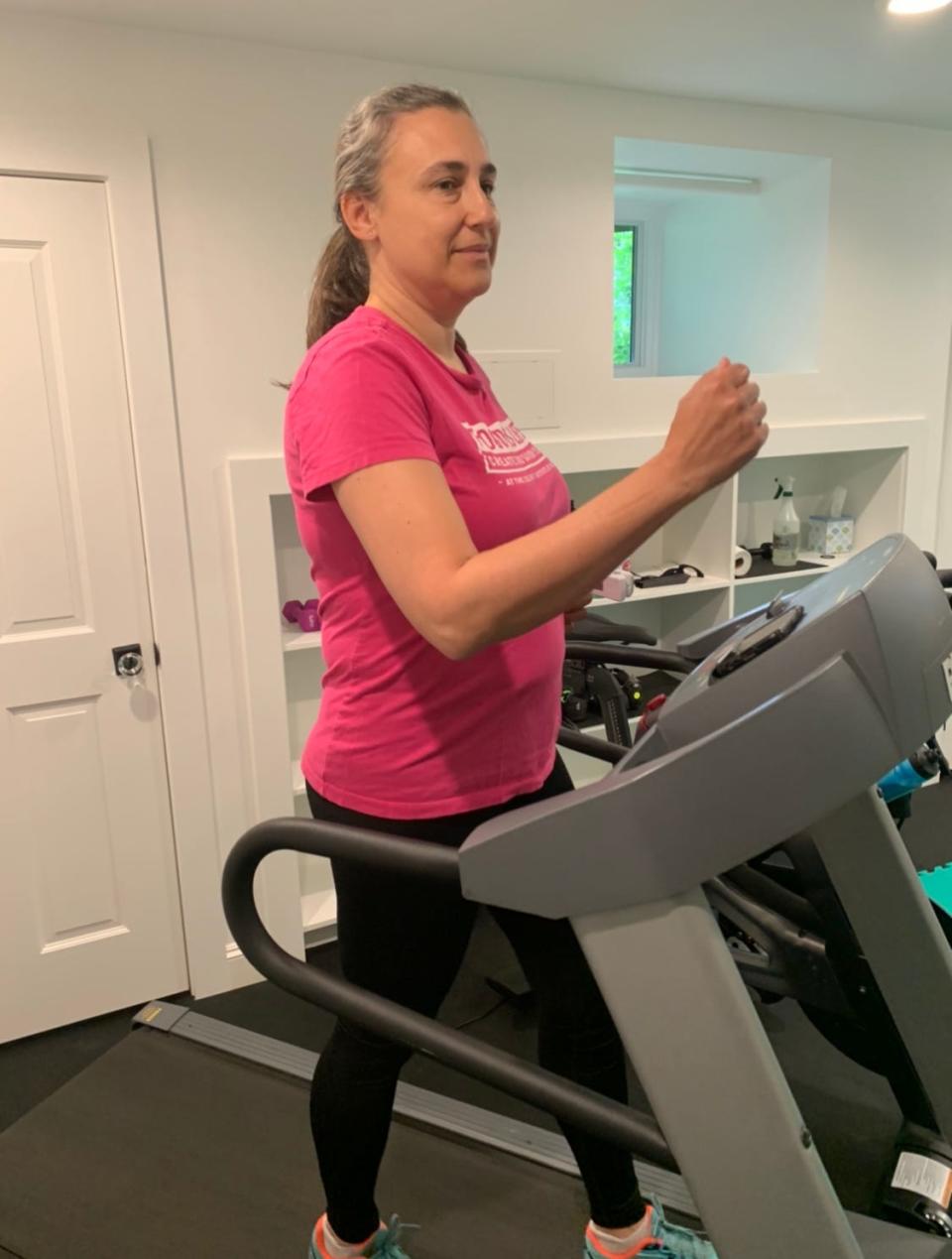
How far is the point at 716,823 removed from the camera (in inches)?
27.5

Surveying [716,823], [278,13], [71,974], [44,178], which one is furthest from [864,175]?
[71,974]

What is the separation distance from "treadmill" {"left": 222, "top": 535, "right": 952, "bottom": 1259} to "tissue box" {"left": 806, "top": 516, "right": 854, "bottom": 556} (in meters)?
2.44

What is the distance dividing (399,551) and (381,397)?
0.16m

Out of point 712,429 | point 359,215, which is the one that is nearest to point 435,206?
point 359,215

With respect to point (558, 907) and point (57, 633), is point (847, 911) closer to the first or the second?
point (558, 907)

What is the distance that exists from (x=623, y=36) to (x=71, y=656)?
1.89 m

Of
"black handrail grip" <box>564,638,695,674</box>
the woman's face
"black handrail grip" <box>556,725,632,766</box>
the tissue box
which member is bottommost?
"black handrail grip" <box>556,725,632,766</box>

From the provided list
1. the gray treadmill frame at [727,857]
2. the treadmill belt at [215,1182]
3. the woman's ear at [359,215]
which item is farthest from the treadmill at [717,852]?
the treadmill belt at [215,1182]

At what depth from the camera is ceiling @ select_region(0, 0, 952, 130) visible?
1.86 meters

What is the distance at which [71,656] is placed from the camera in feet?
6.97

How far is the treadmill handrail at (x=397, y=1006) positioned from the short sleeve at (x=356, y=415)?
34 cm

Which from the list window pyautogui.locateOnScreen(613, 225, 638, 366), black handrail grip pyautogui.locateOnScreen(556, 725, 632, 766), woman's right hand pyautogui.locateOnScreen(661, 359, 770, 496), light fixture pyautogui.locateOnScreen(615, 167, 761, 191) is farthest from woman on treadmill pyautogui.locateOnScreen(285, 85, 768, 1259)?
window pyautogui.locateOnScreen(613, 225, 638, 366)

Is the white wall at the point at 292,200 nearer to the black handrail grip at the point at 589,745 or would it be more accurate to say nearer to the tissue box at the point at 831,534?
the tissue box at the point at 831,534

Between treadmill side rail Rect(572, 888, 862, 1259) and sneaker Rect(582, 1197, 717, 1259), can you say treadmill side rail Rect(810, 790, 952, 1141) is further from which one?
sneaker Rect(582, 1197, 717, 1259)
